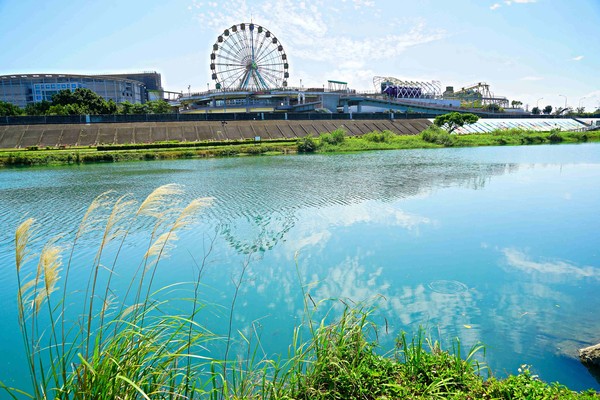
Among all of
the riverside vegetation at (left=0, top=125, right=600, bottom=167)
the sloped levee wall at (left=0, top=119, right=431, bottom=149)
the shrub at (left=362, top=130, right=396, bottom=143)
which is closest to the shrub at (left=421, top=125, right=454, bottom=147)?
the riverside vegetation at (left=0, top=125, right=600, bottom=167)

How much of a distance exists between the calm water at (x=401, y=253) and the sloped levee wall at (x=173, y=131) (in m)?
24.4

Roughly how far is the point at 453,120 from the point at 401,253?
1997 inches

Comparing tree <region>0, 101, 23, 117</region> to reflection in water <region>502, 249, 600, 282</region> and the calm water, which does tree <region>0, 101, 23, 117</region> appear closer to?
the calm water

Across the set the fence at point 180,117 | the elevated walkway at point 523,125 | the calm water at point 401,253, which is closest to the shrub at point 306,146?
the fence at point 180,117

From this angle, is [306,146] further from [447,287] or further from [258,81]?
[258,81]

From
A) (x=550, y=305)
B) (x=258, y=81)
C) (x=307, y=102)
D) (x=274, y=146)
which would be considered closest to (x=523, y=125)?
(x=307, y=102)

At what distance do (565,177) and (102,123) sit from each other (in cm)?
4964

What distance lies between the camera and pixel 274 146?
42750 mm

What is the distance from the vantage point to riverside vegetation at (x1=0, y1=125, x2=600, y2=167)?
36656mm

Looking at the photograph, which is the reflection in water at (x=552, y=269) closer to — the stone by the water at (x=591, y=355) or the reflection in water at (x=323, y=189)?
the stone by the water at (x=591, y=355)

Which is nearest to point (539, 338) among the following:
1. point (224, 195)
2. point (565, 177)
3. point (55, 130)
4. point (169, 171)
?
point (224, 195)

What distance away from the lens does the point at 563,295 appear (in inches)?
314

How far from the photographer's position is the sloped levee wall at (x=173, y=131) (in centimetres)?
4441

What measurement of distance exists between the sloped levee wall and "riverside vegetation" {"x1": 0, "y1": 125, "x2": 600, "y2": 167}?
11.0 ft
